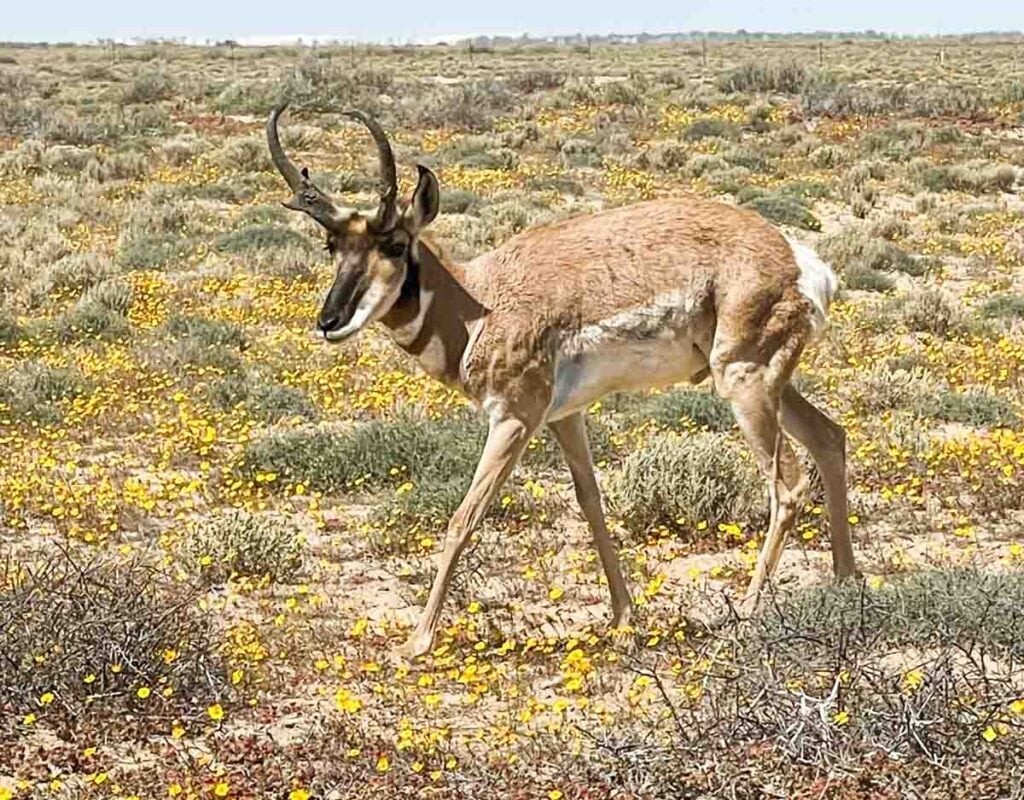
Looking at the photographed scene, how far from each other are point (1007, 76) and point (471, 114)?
26068mm

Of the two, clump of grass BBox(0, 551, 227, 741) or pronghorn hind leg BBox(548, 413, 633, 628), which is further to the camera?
pronghorn hind leg BBox(548, 413, 633, 628)

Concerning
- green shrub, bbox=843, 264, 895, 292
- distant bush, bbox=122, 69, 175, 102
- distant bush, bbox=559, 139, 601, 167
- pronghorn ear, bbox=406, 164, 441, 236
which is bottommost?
distant bush, bbox=559, 139, 601, 167

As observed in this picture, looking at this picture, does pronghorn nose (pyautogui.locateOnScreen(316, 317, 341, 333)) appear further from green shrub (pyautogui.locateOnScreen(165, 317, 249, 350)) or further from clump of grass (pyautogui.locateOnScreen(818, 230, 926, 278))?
clump of grass (pyautogui.locateOnScreen(818, 230, 926, 278))

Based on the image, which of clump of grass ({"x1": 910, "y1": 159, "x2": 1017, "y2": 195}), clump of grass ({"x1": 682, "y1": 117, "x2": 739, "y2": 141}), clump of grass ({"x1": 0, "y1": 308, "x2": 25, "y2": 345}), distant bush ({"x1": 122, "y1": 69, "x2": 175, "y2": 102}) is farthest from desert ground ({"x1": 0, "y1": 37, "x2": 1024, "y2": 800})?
distant bush ({"x1": 122, "y1": 69, "x2": 175, "y2": 102})

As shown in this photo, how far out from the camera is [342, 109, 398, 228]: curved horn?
5.43 meters

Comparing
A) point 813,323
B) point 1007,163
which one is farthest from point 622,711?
point 1007,163

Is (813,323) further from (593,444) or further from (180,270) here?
(180,270)

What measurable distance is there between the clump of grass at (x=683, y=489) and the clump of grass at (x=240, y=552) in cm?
189

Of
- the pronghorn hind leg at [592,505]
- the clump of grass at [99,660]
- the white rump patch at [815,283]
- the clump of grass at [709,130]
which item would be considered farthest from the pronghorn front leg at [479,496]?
the clump of grass at [709,130]

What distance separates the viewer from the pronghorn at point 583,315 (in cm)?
581

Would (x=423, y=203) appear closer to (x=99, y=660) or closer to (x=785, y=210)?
(x=99, y=660)

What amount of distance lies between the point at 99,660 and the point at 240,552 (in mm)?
1810

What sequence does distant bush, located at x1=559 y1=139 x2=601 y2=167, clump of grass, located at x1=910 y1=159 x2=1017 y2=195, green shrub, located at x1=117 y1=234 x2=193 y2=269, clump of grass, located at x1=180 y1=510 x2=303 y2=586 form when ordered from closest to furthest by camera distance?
clump of grass, located at x1=180 y1=510 x2=303 y2=586 < green shrub, located at x1=117 y1=234 x2=193 y2=269 < clump of grass, located at x1=910 y1=159 x2=1017 y2=195 < distant bush, located at x1=559 y1=139 x2=601 y2=167

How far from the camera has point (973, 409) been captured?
10.2m
